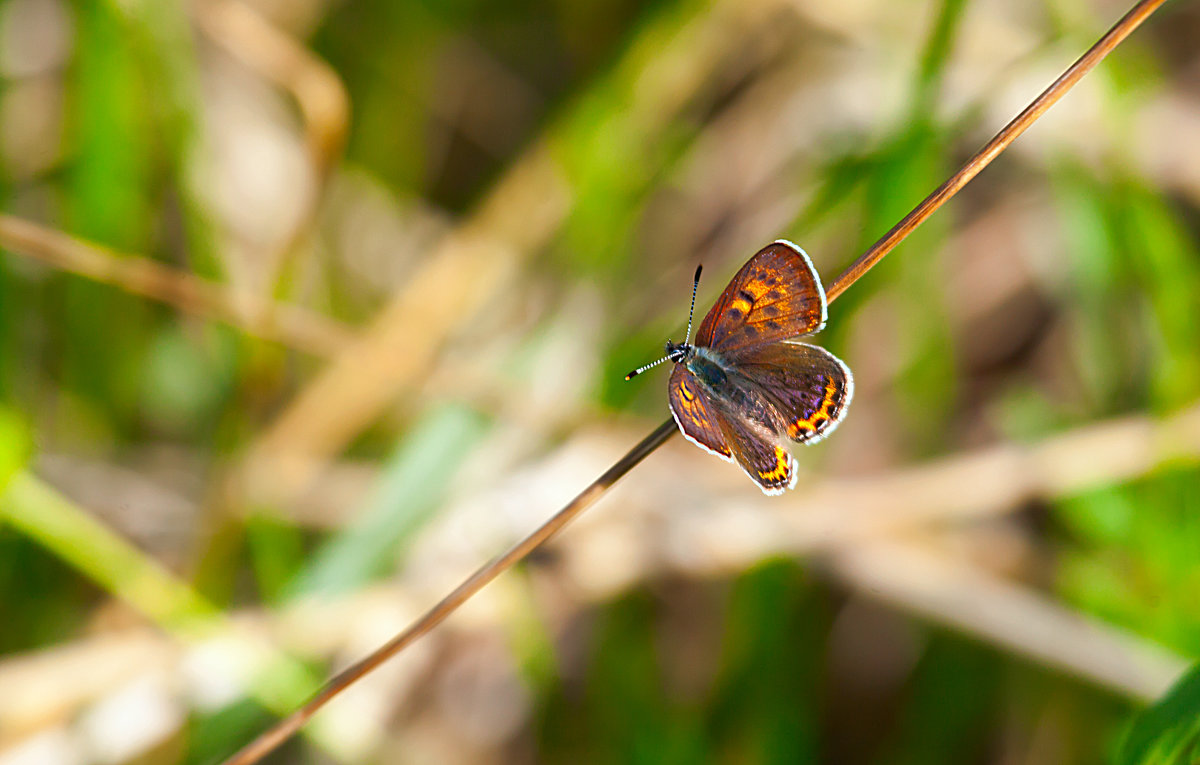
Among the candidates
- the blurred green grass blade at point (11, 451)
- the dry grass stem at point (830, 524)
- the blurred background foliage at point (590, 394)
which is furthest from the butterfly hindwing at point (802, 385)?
the blurred green grass blade at point (11, 451)

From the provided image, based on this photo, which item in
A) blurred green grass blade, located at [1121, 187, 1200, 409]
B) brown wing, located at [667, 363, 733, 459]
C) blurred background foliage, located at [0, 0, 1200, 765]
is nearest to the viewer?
brown wing, located at [667, 363, 733, 459]

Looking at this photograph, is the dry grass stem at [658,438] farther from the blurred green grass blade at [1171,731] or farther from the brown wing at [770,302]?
the blurred green grass blade at [1171,731]

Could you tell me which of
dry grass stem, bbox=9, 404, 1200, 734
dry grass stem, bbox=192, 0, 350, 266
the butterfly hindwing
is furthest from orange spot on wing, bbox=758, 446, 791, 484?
dry grass stem, bbox=192, 0, 350, 266

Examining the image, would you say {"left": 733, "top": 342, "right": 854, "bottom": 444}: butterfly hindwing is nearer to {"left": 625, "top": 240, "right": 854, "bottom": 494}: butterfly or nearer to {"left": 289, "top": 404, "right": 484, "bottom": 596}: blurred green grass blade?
{"left": 625, "top": 240, "right": 854, "bottom": 494}: butterfly

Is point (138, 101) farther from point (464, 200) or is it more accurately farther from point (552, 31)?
point (552, 31)

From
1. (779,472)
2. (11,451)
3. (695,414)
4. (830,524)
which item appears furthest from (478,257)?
(779,472)

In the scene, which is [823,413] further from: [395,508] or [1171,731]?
[395,508]
